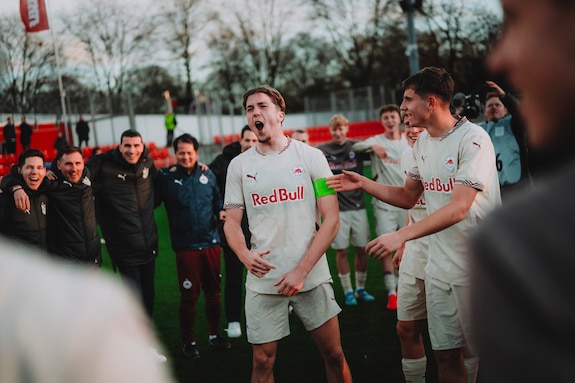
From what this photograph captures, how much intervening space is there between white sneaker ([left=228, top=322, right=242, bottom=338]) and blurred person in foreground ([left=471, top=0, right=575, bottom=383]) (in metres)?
6.10

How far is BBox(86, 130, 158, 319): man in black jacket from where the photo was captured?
619 centimetres

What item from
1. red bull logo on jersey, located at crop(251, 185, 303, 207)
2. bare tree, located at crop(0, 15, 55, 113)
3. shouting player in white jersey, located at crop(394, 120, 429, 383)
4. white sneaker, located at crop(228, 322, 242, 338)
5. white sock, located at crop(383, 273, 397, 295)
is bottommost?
white sneaker, located at crop(228, 322, 242, 338)

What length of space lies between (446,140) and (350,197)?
408 cm

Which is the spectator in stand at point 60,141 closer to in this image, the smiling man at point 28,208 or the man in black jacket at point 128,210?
the man in black jacket at point 128,210

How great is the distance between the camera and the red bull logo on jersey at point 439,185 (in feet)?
12.6

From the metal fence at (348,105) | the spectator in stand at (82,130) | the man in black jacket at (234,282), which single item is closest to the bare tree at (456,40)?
the metal fence at (348,105)

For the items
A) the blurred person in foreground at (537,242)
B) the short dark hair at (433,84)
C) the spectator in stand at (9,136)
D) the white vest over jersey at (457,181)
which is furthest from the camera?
the spectator in stand at (9,136)

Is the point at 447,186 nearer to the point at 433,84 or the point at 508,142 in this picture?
the point at 433,84

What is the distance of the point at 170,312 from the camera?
790 centimetres

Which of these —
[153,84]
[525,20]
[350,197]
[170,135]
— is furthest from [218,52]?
[525,20]

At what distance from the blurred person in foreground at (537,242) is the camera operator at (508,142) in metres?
6.11


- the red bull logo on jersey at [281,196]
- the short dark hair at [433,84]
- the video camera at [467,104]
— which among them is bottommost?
the red bull logo on jersey at [281,196]

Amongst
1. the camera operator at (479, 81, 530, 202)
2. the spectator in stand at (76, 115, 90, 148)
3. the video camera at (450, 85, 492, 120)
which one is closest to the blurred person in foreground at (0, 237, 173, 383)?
the video camera at (450, 85, 492, 120)

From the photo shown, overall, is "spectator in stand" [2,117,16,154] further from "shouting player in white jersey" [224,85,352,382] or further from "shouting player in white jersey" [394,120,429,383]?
"shouting player in white jersey" [394,120,429,383]
